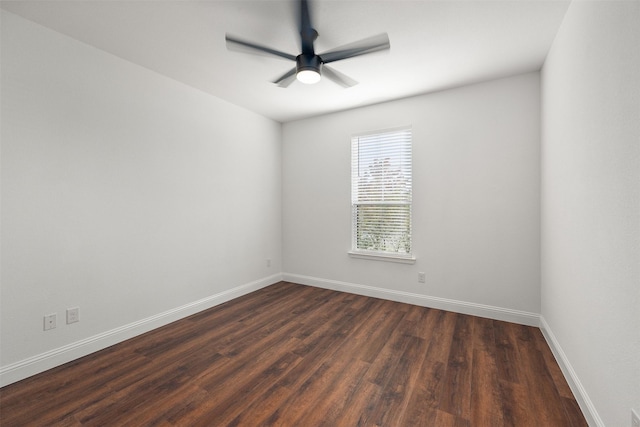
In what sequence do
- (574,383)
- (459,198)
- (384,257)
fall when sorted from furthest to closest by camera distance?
(384,257)
(459,198)
(574,383)

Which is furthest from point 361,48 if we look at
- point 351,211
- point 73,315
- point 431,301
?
point 73,315

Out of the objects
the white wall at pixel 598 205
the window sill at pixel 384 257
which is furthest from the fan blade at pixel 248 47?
the window sill at pixel 384 257

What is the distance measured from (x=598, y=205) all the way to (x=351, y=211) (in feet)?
9.23

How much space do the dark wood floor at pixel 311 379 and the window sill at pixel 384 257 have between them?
81cm

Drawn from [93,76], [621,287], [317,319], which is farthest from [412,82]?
[93,76]

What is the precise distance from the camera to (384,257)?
12.5 ft

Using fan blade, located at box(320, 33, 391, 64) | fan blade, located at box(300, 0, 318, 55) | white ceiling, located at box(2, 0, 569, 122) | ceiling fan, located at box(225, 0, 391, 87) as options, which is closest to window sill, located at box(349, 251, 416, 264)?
white ceiling, located at box(2, 0, 569, 122)

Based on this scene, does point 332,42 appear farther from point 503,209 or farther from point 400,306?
point 400,306

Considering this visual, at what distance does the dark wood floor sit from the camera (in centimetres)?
169

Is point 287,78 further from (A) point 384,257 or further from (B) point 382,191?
(A) point 384,257

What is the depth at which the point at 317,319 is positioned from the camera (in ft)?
10.3

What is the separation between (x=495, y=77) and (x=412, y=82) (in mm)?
888

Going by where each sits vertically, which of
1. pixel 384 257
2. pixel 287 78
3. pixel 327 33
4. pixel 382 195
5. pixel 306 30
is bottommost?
pixel 384 257

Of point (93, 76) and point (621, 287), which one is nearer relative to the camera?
point (621, 287)
